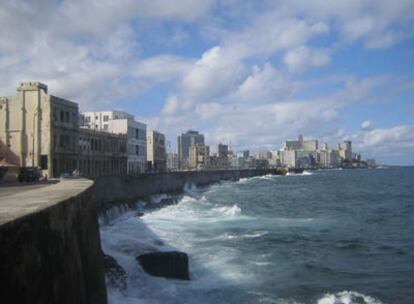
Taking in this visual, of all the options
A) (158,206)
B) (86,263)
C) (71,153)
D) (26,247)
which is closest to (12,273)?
(26,247)

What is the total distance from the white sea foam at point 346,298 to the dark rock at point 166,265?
16.8ft

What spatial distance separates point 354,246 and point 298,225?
8711mm

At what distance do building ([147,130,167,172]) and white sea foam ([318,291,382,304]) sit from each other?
89839mm

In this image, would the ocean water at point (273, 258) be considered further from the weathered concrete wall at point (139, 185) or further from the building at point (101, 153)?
the building at point (101, 153)

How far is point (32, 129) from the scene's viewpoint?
58.8 meters

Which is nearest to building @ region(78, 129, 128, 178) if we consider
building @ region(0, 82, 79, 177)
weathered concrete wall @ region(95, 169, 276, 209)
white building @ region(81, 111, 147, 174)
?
white building @ region(81, 111, 147, 174)

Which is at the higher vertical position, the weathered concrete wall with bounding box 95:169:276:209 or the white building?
the white building

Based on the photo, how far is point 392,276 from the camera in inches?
778

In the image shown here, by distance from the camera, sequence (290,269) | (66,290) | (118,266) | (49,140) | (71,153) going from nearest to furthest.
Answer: (66,290), (118,266), (290,269), (49,140), (71,153)

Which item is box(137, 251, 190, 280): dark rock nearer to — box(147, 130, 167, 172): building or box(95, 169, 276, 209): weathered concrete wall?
box(95, 169, 276, 209): weathered concrete wall

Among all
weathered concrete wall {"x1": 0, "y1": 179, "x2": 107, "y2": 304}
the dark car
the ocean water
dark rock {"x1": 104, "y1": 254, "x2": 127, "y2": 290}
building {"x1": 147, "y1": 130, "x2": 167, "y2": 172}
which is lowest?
the ocean water

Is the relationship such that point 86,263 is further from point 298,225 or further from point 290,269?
point 298,225

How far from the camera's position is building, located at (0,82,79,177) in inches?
2299

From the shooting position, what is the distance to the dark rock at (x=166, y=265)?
61.8ft
